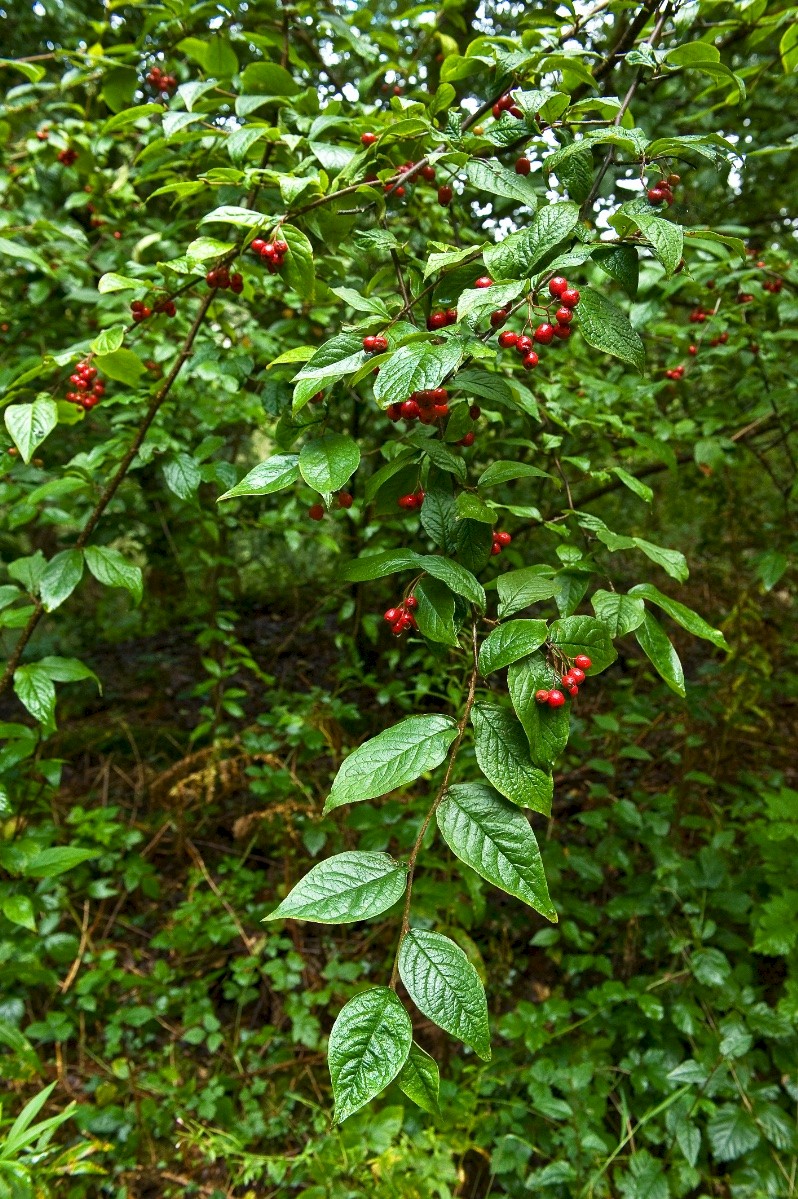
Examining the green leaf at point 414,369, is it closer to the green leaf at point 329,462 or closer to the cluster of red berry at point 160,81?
the green leaf at point 329,462

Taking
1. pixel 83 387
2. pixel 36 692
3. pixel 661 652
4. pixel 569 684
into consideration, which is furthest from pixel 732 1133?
pixel 83 387

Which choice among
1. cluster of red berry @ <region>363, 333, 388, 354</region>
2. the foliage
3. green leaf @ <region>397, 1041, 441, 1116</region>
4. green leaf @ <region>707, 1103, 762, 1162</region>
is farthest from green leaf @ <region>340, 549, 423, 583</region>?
green leaf @ <region>707, 1103, 762, 1162</region>

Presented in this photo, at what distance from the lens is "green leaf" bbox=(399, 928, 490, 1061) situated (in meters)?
0.65

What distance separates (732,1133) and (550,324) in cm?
196

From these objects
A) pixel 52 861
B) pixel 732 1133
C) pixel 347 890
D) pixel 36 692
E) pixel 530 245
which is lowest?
pixel 732 1133

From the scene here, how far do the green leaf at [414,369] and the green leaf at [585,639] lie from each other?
30cm

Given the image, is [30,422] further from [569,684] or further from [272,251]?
[569,684]

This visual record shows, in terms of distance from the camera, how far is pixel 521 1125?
1916mm

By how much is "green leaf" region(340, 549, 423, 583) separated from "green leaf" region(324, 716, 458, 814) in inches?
7.0

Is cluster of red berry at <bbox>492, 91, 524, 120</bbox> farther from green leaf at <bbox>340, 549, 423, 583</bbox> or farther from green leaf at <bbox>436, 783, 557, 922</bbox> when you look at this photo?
green leaf at <bbox>436, 783, 557, 922</bbox>

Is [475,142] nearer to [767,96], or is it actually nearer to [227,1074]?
[227,1074]

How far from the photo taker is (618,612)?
0.90m

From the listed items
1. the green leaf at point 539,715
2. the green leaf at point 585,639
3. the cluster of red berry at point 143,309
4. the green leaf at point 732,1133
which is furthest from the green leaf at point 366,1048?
the green leaf at point 732,1133

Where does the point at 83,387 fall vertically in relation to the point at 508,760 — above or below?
above
